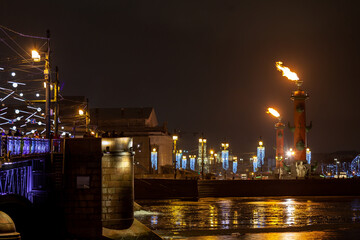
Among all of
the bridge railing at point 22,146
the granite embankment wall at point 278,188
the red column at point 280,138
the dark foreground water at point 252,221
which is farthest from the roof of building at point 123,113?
the bridge railing at point 22,146

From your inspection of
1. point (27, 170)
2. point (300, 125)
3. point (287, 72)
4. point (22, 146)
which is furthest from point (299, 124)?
point (22, 146)

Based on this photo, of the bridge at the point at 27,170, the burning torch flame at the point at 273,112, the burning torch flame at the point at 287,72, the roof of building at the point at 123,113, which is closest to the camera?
the bridge at the point at 27,170

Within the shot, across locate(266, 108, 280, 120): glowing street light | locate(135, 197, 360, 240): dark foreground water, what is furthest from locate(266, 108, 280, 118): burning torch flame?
locate(135, 197, 360, 240): dark foreground water

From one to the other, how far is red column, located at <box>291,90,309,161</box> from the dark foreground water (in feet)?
86.4

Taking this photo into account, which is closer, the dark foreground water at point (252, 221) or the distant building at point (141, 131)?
the dark foreground water at point (252, 221)

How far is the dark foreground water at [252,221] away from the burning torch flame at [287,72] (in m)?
30.5

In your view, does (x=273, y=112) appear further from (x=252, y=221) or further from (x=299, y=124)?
(x=252, y=221)

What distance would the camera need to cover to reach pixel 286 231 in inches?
1431

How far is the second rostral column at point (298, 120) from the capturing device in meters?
82.6

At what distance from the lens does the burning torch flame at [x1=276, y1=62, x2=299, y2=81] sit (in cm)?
8350

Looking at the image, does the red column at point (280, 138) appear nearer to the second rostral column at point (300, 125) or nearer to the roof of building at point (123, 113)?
the second rostral column at point (300, 125)

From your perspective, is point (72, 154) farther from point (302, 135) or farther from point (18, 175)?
point (302, 135)

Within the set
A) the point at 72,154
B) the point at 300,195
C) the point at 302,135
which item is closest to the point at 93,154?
the point at 72,154

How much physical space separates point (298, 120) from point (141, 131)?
30268 millimetres
